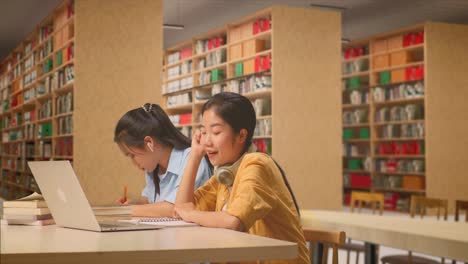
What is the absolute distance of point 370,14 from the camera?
11.8 metres

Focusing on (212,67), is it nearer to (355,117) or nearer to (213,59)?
(213,59)

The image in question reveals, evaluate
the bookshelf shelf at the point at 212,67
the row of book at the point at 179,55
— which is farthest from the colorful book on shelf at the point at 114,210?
the row of book at the point at 179,55

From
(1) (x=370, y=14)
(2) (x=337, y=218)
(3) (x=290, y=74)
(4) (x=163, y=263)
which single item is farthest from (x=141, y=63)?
(4) (x=163, y=263)

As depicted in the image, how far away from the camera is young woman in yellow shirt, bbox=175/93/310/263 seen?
7.20ft

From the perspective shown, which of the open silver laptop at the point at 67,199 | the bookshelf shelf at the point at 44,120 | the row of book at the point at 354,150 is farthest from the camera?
the row of book at the point at 354,150

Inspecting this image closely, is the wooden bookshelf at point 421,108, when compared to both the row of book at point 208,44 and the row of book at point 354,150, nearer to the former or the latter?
the row of book at point 354,150

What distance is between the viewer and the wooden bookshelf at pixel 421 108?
11133 millimetres

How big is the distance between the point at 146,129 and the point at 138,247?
1.54m

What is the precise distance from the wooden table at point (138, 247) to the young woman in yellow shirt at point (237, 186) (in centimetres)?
14

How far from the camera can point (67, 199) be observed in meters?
2.20

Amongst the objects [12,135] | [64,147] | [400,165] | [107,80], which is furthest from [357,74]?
[12,135]

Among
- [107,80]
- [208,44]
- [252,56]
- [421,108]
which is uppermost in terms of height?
[208,44]

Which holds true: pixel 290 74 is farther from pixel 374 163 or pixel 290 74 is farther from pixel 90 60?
pixel 374 163

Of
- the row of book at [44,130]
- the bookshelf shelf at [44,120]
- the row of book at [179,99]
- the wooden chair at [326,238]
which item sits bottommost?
the wooden chair at [326,238]
